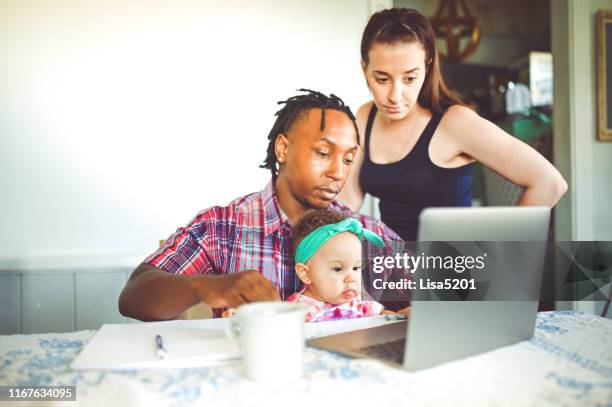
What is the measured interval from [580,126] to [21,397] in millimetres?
2011

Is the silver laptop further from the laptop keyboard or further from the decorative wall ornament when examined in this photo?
the decorative wall ornament

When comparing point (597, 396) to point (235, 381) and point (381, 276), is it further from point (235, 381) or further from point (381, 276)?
point (381, 276)

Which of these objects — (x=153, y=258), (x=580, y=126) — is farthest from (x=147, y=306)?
(x=580, y=126)

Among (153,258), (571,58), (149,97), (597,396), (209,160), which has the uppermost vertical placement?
(571,58)

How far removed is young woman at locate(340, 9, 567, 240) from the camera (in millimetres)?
1437

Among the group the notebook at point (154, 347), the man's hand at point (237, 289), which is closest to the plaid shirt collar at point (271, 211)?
the man's hand at point (237, 289)

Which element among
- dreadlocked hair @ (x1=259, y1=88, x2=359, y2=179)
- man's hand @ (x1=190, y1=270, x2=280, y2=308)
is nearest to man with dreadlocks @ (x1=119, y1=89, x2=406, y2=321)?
dreadlocked hair @ (x1=259, y1=88, x2=359, y2=179)

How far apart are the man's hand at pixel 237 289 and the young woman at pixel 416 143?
1.44ft

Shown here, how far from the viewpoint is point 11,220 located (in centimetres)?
142

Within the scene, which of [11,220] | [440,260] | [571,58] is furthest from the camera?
[571,58]

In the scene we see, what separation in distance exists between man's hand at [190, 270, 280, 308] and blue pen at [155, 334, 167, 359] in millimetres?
206

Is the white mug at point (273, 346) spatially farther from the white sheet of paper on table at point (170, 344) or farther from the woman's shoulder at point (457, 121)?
the woman's shoulder at point (457, 121)

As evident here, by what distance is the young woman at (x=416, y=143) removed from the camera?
144 centimetres

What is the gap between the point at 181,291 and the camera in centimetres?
118
